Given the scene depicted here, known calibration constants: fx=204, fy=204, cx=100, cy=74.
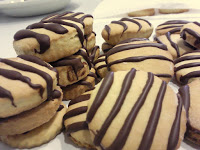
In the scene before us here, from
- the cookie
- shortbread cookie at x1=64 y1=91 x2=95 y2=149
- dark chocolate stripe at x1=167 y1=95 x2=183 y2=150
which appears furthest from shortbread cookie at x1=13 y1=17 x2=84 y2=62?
the cookie

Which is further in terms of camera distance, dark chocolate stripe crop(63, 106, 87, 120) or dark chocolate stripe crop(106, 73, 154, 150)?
dark chocolate stripe crop(63, 106, 87, 120)

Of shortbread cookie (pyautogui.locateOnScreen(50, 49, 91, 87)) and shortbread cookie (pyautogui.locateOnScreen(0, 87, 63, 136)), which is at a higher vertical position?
shortbread cookie (pyautogui.locateOnScreen(50, 49, 91, 87))

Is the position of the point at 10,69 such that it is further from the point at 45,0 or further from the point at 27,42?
the point at 45,0

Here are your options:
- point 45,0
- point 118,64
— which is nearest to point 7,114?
point 118,64

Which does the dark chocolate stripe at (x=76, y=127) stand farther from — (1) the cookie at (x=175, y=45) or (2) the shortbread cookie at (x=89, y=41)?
(1) the cookie at (x=175, y=45)

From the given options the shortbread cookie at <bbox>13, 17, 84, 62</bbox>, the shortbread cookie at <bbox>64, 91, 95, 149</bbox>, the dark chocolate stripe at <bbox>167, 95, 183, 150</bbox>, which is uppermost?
the shortbread cookie at <bbox>13, 17, 84, 62</bbox>

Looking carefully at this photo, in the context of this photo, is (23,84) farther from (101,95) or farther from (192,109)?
(192,109)

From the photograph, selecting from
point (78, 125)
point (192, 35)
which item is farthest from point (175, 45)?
point (78, 125)

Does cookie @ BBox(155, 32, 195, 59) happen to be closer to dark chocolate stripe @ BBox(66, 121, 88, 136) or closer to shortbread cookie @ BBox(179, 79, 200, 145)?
shortbread cookie @ BBox(179, 79, 200, 145)
